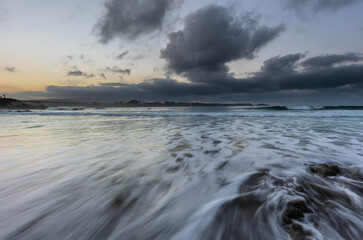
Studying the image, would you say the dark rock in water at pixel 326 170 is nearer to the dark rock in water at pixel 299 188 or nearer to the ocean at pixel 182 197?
the ocean at pixel 182 197

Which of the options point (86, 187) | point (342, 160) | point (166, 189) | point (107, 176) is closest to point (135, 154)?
point (107, 176)

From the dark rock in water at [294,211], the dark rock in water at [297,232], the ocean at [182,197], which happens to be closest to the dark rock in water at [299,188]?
the ocean at [182,197]

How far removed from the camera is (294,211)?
1.59 m

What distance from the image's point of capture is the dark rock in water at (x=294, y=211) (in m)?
1.55

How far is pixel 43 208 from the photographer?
182cm

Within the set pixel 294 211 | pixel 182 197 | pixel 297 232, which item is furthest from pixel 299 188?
pixel 182 197

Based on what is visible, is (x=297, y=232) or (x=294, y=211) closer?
(x=297, y=232)

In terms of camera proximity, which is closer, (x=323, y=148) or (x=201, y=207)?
(x=201, y=207)

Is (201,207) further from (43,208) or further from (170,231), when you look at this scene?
(43,208)

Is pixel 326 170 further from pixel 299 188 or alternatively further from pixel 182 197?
pixel 182 197

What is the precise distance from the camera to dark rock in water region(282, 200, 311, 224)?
155 cm

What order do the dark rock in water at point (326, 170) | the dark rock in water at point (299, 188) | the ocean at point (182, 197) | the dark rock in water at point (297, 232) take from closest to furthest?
1. the dark rock in water at point (297, 232)
2. the ocean at point (182, 197)
3. the dark rock in water at point (299, 188)
4. the dark rock in water at point (326, 170)

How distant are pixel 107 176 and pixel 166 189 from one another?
42.9 inches

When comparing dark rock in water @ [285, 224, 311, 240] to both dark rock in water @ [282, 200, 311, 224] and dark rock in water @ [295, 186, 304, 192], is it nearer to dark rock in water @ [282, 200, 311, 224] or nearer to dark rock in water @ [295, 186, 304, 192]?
dark rock in water @ [282, 200, 311, 224]
